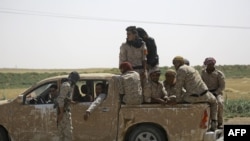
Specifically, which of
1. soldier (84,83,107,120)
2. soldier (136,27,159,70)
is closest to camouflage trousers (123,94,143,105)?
soldier (84,83,107,120)

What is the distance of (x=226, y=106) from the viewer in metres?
18.4

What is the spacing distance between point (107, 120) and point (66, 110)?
84 cm

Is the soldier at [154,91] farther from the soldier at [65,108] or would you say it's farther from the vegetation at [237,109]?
the vegetation at [237,109]

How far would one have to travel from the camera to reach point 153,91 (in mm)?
9023

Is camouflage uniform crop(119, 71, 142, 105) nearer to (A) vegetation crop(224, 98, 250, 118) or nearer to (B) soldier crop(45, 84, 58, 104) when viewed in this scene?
(B) soldier crop(45, 84, 58, 104)

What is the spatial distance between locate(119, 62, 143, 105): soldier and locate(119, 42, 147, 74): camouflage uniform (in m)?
0.83

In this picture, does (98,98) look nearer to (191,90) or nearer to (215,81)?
(191,90)

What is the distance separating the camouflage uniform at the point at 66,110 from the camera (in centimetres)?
843

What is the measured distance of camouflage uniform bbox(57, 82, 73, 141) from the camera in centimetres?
843

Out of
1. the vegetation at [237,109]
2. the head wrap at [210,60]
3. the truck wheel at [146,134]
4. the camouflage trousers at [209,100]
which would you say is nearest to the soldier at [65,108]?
the truck wheel at [146,134]

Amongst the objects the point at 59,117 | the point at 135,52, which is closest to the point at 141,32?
the point at 135,52

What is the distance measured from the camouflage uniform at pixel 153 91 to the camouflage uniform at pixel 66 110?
158 cm

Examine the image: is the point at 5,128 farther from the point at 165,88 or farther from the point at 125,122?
the point at 165,88

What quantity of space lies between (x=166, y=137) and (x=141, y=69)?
1717 mm
